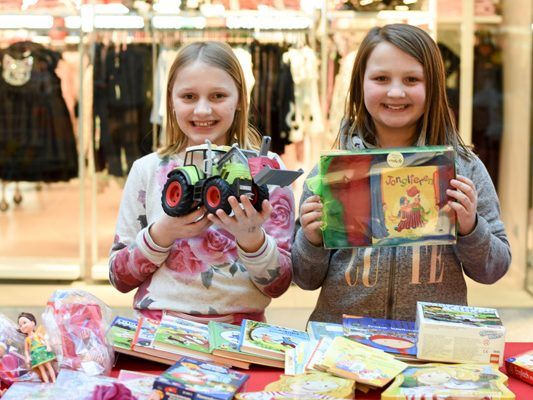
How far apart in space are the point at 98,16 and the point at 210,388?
169 inches

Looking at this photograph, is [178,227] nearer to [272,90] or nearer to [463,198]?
[463,198]

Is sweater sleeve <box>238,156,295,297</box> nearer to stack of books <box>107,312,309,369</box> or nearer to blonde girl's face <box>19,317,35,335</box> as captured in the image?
stack of books <box>107,312,309,369</box>

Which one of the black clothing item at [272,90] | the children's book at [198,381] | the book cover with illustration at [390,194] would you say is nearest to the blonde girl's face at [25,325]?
the children's book at [198,381]

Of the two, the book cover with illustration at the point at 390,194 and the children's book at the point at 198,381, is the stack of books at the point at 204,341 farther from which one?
the book cover with illustration at the point at 390,194

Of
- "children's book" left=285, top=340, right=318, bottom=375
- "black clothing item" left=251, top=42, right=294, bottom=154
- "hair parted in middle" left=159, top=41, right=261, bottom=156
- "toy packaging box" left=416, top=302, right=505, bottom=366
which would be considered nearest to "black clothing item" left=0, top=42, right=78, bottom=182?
"black clothing item" left=251, top=42, right=294, bottom=154

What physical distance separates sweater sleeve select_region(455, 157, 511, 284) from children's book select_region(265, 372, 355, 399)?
0.51 m

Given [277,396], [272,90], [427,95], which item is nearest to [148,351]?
[277,396]

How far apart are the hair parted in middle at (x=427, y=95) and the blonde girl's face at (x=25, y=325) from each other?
882mm

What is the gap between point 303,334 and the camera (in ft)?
6.39

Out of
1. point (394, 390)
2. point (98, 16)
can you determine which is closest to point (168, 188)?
point (394, 390)

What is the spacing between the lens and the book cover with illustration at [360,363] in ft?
5.48

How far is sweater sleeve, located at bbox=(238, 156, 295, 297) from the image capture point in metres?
2.03

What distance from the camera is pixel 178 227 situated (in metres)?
1.97

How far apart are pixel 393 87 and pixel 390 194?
30 centimetres
